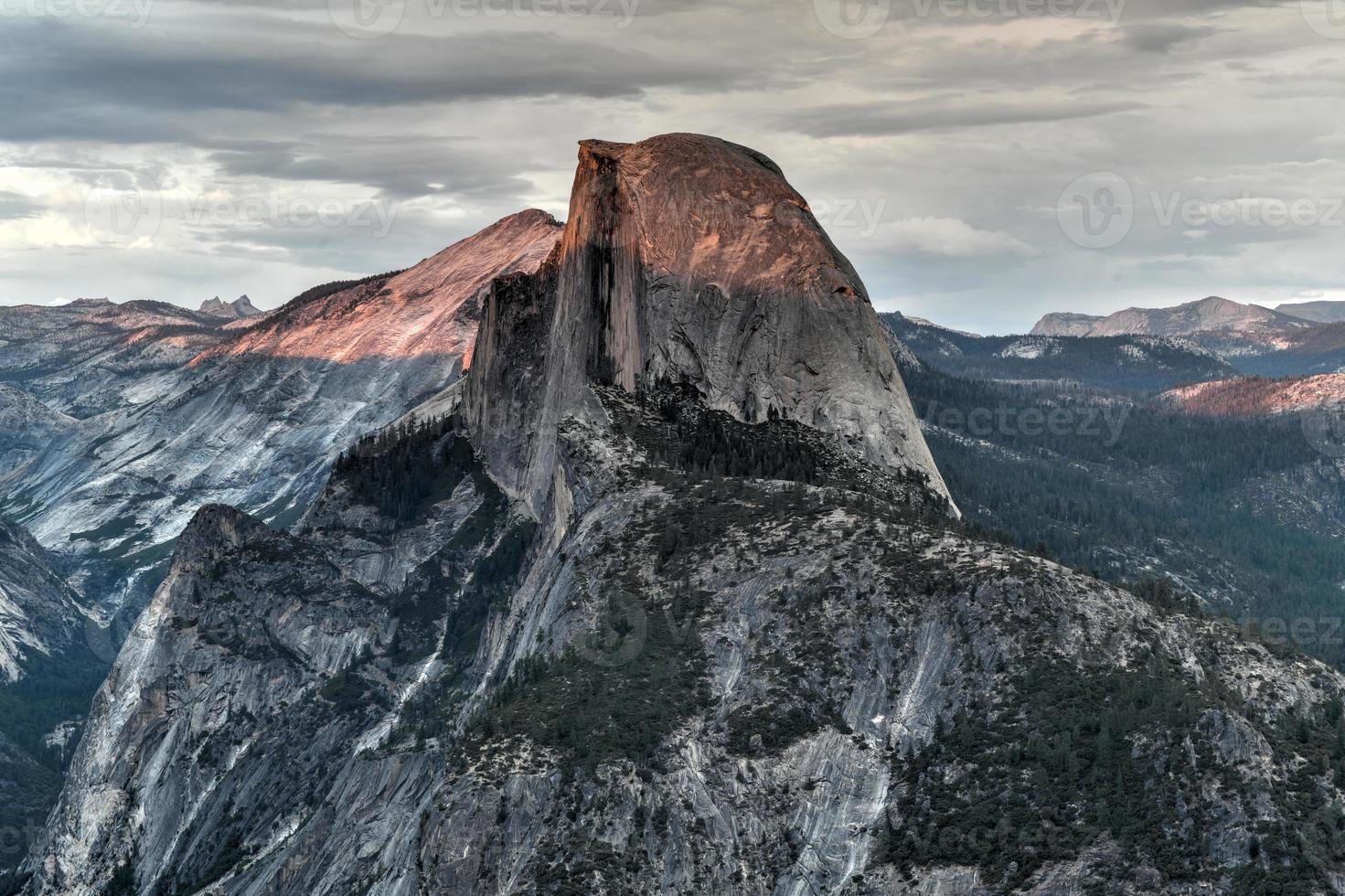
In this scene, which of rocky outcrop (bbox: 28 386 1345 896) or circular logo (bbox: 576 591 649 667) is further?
circular logo (bbox: 576 591 649 667)

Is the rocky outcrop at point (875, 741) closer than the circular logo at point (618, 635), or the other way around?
the rocky outcrop at point (875, 741)

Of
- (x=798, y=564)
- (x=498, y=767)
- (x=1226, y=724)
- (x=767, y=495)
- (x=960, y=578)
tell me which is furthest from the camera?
(x=767, y=495)

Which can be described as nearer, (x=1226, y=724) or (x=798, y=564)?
(x=1226, y=724)

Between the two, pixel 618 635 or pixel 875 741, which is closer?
pixel 875 741

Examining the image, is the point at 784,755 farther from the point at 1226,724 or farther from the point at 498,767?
the point at 1226,724

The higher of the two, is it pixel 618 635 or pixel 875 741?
pixel 618 635

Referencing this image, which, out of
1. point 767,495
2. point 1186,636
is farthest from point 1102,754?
point 767,495

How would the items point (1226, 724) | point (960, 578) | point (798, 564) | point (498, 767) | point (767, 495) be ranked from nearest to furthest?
1. point (1226, 724)
2. point (498, 767)
3. point (960, 578)
4. point (798, 564)
5. point (767, 495)

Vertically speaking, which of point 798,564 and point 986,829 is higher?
point 798,564
